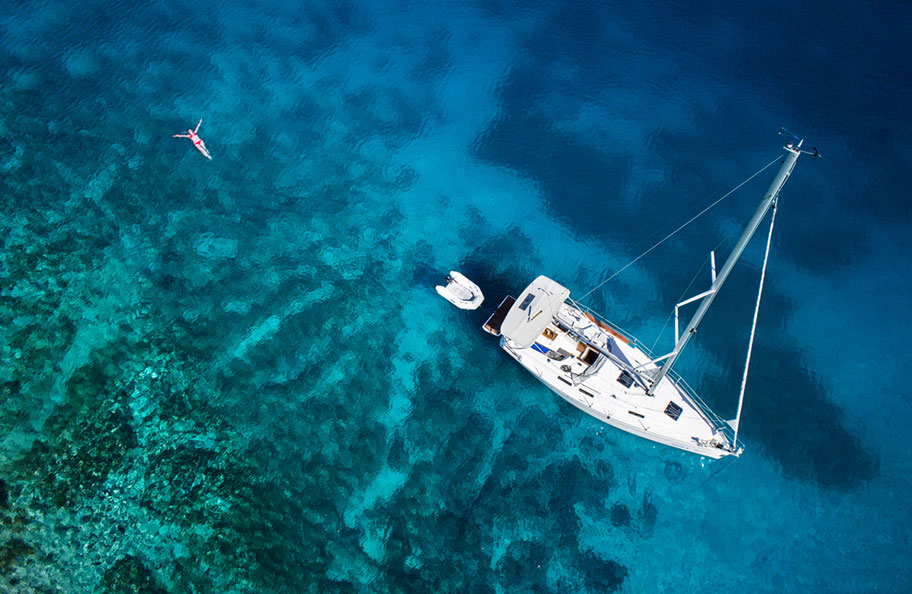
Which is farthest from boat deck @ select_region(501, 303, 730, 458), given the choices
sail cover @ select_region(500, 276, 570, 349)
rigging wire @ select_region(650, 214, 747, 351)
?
rigging wire @ select_region(650, 214, 747, 351)

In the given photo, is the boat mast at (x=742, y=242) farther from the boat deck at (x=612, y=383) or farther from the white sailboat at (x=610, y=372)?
the boat deck at (x=612, y=383)

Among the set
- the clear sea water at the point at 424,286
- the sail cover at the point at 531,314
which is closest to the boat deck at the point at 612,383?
the sail cover at the point at 531,314

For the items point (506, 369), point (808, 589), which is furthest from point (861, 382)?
point (506, 369)

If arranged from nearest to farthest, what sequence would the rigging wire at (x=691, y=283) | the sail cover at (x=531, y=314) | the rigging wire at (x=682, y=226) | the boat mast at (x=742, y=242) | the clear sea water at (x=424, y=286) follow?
the boat mast at (x=742, y=242) < the clear sea water at (x=424, y=286) < the sail cover at (x=531, y=314) < the rigging wire at (x=691, y=283) < the rigging wire at (x=682, y=226)

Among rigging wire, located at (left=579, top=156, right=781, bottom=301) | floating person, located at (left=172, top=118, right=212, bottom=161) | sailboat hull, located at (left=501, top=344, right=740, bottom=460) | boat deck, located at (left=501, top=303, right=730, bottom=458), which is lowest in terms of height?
sailboat hull, located at (left=501, top=344, right=740, bottom=460)

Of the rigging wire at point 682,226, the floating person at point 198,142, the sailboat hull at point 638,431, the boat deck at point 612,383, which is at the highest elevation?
the rigging wire at point 682,226

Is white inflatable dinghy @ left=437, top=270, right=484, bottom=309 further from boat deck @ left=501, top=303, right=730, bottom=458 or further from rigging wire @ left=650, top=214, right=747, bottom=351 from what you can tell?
rigging wire @ left=650, top=214, right=747, bottom=351
